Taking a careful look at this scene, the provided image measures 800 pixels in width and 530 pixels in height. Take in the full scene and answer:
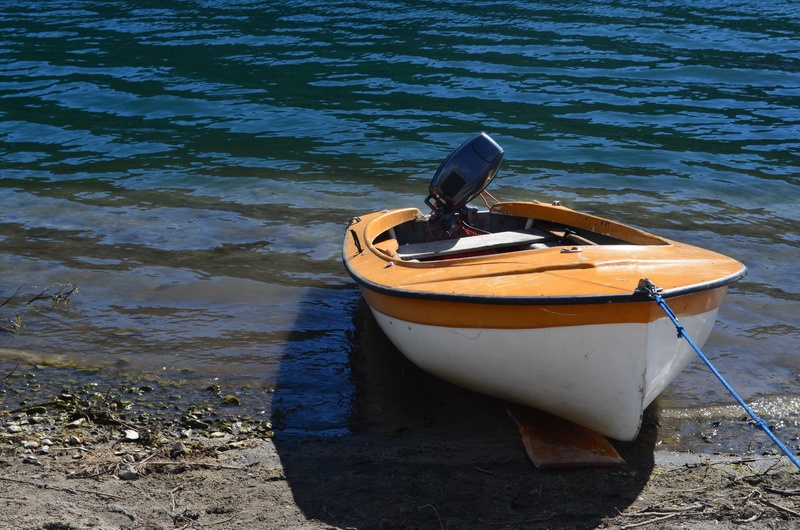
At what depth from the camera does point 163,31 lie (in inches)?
746

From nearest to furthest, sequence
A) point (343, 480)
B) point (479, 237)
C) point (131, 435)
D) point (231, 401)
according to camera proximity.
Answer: point (343, 480) < point (131, 435) < point (231, 401) < point (479, 237)

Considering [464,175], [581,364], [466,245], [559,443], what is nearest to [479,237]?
[466,245]

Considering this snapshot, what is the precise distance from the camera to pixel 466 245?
6289 mm

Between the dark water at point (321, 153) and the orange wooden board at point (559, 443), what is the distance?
0.90m

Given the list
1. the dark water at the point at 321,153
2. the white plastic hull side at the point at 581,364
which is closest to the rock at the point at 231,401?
the dark water at the point at 321,153

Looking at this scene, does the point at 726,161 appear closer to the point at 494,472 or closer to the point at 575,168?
the point at 575,168

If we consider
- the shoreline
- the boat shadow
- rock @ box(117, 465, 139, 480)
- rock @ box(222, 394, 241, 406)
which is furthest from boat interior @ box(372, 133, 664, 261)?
rock @ box(117, 465, 139, 480)

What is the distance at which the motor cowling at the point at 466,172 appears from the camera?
23.0 ft

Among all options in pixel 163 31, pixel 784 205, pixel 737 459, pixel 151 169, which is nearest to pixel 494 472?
pixel 737 459

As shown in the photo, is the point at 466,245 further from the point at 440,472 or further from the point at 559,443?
the point at 440,472

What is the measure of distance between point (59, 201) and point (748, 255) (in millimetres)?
7331

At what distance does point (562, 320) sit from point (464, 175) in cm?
294

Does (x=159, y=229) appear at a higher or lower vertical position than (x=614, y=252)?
lower

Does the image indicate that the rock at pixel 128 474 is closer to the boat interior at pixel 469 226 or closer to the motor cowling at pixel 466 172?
the boat interior at pixel 469 226
